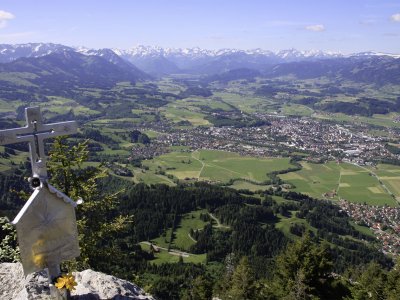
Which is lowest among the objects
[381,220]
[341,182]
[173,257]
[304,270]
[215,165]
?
[341,182]

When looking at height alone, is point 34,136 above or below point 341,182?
above

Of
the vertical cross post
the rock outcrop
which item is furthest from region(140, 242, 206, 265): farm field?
the vertical cross post

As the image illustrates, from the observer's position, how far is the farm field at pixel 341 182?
126438 millimetres

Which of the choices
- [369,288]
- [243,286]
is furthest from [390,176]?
[243,286]

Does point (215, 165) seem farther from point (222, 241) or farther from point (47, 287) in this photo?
point (47, 287)

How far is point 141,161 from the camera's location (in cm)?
16675

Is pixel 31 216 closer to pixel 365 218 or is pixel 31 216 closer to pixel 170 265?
pixel 170 265

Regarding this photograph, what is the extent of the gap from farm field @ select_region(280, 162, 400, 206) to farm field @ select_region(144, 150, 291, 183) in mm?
10704

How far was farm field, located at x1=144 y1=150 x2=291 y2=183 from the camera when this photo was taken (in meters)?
144

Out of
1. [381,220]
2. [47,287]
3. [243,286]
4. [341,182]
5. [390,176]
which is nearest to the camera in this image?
[47,287]

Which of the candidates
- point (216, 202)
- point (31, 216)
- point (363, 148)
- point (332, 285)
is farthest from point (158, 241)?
point (363, 148)

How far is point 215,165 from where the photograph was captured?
159 meters

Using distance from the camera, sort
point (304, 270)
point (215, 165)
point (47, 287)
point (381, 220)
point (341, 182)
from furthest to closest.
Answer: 1. point (215, 165)
2. point (341, 182)
3. point (381, 220)
4. point (304, 270)
5. point (47, 287)

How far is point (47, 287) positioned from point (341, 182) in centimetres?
14343
